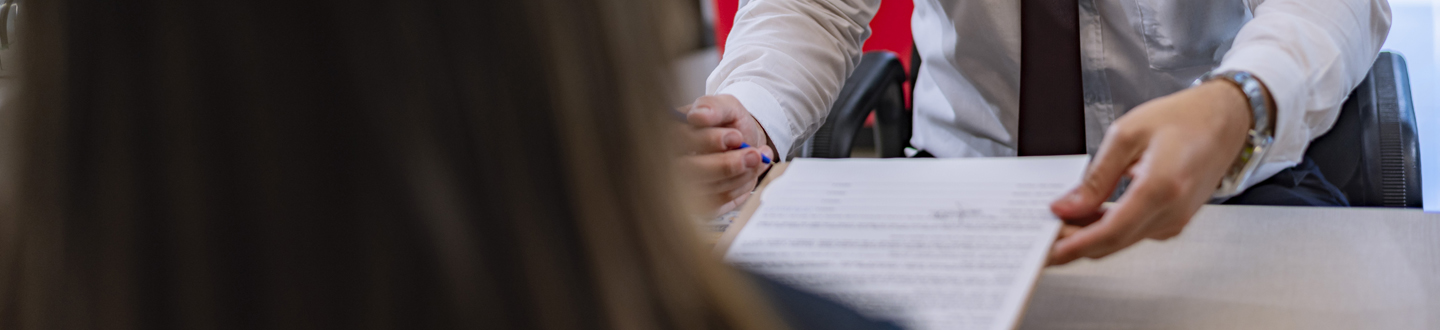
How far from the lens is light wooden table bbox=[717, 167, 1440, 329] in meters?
0.50

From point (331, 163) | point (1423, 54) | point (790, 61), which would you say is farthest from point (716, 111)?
point (1423, 54)

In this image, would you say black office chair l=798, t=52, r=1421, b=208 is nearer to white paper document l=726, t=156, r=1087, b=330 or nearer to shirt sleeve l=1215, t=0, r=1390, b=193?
shirt sleeve l=1215, t=0, r=1390, b=193

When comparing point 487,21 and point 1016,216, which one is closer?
point 487,21

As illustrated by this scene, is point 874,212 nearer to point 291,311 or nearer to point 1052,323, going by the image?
point 1052,323

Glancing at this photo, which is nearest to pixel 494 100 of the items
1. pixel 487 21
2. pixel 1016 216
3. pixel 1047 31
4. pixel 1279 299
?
pixel 487 21

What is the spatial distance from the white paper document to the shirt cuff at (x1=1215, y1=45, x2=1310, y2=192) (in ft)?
0.44

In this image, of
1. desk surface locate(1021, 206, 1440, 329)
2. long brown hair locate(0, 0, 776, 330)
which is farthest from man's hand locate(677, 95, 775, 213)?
long brown hair locate(0, 0, 776, 330)

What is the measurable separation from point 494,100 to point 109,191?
9 centimetres

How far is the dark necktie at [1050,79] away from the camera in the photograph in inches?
36.1

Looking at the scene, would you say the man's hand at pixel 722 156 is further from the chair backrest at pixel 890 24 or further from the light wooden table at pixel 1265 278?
the chair backrest at pixel 890 24

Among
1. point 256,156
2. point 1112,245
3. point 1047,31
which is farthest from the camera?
point 1047,31

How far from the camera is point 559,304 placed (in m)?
0.21

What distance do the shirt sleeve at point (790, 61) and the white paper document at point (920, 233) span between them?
185mm

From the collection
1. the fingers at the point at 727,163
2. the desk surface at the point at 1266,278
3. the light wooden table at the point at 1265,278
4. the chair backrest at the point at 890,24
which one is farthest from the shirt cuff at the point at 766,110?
the chair backrest at the point at 890,24
